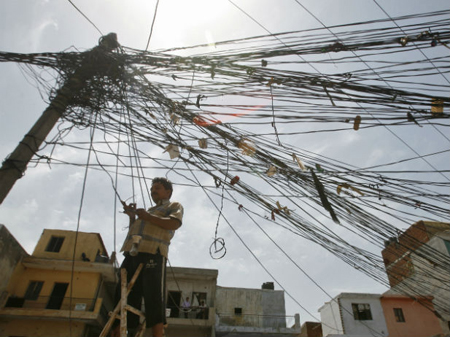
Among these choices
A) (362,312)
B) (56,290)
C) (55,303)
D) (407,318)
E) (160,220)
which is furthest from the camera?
(407,318)

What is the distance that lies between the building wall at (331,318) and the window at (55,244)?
17663 mm

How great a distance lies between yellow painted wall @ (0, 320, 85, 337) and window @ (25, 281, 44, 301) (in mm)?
1381

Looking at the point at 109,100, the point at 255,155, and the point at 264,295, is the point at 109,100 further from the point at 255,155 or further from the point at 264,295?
the point at 264,295

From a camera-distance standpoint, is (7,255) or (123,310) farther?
(7,255)

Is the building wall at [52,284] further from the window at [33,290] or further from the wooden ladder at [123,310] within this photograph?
the wooden ladder at [123,310]

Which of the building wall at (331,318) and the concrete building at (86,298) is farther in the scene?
the building wall at (331,318)

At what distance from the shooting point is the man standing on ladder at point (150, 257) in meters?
2.69

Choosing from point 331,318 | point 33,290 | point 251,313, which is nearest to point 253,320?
point 251,313

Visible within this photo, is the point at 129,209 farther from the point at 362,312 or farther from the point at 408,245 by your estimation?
the point at 362,312

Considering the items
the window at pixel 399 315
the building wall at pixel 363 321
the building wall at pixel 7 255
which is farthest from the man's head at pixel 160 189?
the window at pixel 399 315

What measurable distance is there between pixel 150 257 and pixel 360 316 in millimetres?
20836

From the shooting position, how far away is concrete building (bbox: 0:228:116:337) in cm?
1508

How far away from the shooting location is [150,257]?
9.52ft

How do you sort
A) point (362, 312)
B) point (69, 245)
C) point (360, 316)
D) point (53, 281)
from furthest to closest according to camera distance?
1. point (362, 312)
2. point (360, 316)
3. point (69, 245)
4. point (53, 281)
